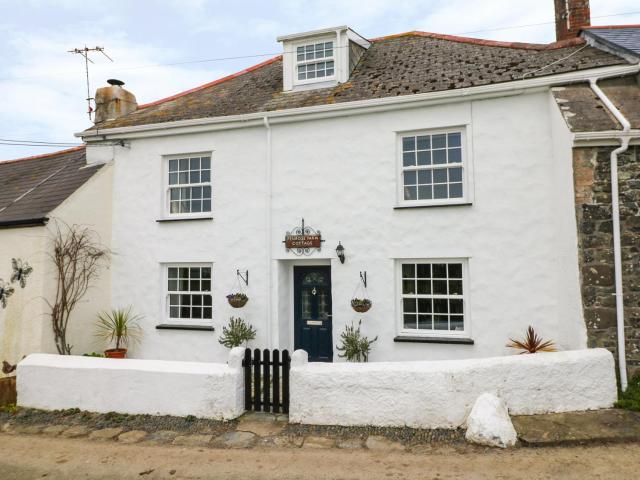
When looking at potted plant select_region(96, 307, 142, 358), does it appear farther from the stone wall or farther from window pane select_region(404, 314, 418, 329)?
the stone wall

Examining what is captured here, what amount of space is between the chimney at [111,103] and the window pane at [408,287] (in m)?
8.75

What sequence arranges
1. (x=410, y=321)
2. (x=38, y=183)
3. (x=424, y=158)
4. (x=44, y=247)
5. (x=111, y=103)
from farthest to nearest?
(x=111, y=103) < (x=38, y=183) < (x=44, y=247) < (x=424, y=158) < (x=410, y=321)

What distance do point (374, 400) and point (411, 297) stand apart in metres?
3.13

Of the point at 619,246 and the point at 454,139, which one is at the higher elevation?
the point at 454,139

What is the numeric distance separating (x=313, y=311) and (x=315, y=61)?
5874mm

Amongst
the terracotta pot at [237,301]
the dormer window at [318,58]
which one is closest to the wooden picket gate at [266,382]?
the terracotta pot at [237,301]

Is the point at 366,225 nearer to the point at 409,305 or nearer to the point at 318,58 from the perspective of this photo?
the point at 409,305

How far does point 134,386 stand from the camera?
732 cm

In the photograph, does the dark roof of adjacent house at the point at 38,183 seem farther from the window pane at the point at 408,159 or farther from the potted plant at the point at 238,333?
the window pane at the point at 408,159

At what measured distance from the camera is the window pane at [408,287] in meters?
9.32

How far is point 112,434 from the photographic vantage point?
675cm

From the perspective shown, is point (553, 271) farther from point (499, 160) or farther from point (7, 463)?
point (7, 463)

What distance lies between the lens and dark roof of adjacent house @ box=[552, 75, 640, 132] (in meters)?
7.32

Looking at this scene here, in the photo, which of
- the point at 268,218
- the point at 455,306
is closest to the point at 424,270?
the point at 455,306
